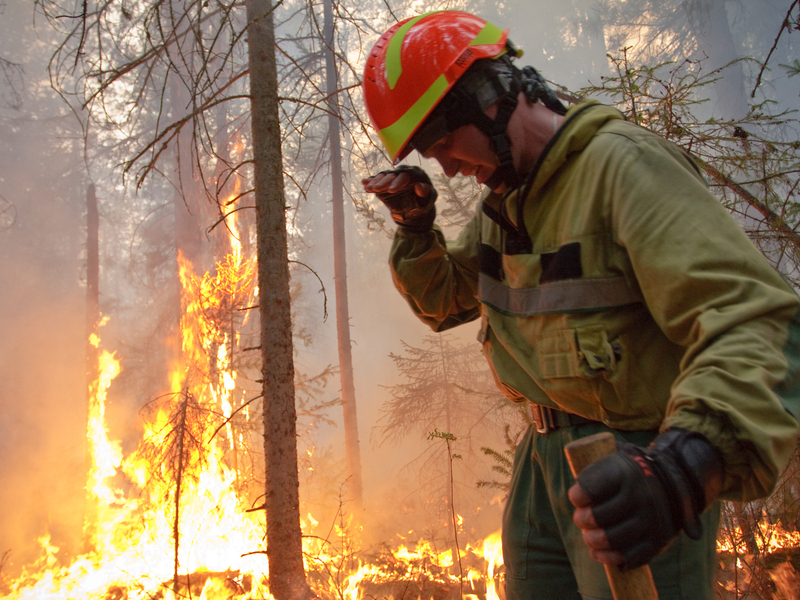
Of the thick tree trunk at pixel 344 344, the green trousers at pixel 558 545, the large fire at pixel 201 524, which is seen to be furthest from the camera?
the thick tree trunk at pixel 344 344

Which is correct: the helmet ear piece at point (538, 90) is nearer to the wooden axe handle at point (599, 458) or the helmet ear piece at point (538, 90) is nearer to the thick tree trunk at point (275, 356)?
the wooden axe handle at point (599, 458)

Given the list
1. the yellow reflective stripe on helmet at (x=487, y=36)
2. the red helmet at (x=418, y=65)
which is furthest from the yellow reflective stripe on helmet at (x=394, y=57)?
the yellow reflective stripe on helmet at (x=487, y=36)

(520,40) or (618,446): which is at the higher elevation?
(520,40)

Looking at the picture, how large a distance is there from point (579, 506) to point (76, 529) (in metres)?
22.6

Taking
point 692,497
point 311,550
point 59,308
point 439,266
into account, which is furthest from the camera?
point 59,308

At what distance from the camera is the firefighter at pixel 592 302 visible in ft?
3.60

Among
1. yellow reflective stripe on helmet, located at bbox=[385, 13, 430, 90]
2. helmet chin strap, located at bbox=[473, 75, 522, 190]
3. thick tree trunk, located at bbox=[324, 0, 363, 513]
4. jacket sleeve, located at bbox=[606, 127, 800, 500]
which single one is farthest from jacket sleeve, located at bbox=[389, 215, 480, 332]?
thick tree trunk, located at bbox=[324, 0, 363, 513]

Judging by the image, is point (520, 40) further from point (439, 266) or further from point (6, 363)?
point (439, 266)

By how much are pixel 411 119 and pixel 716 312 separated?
4.25 feet

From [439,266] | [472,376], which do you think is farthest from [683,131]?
[472,376]

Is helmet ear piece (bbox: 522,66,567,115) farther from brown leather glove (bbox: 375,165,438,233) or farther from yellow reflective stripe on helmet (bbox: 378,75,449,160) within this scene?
brown leather glove (bbox: 375,165,438,233)

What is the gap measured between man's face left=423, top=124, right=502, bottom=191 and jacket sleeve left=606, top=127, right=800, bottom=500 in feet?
1.71

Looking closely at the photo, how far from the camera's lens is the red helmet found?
1.94m

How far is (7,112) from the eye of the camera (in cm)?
2197
